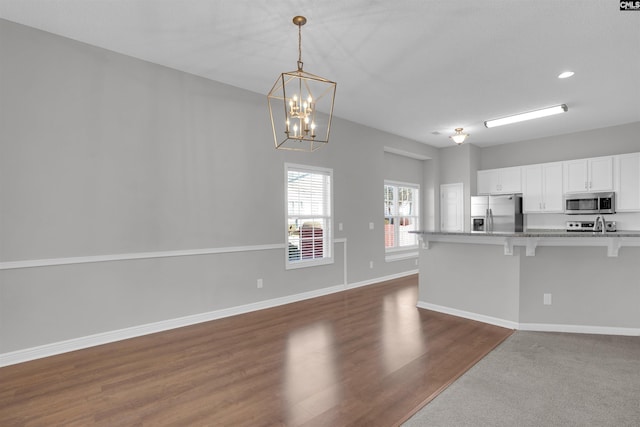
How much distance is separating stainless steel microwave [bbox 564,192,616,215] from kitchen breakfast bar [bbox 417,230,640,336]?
112 inches

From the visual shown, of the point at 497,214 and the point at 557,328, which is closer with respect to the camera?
the point at 557,328

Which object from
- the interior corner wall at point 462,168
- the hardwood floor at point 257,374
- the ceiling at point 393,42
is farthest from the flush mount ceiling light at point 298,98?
the interior corner wall at point 462,168

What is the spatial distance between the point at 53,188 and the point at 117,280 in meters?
1.09

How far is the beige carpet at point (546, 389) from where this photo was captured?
6.56 ft

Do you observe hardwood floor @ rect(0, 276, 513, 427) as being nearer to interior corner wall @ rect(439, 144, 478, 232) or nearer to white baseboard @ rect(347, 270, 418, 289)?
white baseboard @ rect(347, 270, 418, 289)

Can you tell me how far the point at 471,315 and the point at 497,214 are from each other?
12.2 ft

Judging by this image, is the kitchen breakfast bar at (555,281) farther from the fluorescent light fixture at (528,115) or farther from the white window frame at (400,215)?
the white window frame at (400,215)

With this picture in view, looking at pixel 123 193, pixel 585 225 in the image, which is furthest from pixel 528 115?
pixel 123 193

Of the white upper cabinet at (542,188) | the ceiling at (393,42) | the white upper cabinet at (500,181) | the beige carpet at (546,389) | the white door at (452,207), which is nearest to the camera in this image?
the beige carpet at (546,389)

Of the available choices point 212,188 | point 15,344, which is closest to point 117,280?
point 15,344

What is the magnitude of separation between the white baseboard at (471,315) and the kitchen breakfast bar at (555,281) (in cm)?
1

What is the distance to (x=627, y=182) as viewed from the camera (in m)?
5.73

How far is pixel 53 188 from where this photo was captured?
306cm

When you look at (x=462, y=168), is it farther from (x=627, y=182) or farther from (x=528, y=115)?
(x=627, y=182)
